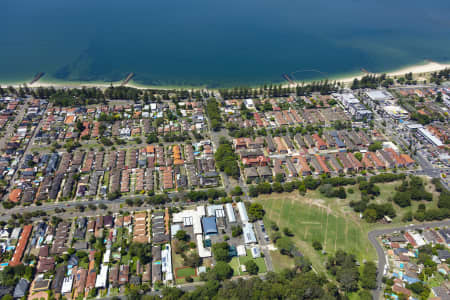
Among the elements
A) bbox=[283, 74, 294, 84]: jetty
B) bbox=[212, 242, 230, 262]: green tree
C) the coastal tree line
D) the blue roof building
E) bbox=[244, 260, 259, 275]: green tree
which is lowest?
bbox=[244, 260, 259, 275]: green tree

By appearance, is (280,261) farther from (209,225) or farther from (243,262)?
(209,225)

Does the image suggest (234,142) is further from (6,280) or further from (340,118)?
(6,280)

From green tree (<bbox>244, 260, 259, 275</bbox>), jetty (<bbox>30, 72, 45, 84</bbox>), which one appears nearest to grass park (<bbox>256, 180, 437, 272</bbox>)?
green tree (<bbox>244, 260, 259, 275</bbox>)

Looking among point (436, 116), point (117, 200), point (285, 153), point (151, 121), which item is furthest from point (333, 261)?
point (436, 116)

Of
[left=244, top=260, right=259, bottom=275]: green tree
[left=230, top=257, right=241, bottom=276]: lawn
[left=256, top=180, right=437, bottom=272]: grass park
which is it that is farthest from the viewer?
[left=256, top=180, right=437, bottom=272]: grass park

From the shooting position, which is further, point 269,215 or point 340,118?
point 340,118

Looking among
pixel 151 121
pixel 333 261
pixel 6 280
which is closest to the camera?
pixel 6 280

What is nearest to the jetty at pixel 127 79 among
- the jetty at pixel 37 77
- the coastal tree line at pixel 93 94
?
the coastal tree line at pixel 93 94

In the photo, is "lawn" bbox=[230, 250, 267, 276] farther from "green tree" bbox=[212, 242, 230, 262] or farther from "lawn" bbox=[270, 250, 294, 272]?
"lawn" bbox=[270, 250, 294, 272]

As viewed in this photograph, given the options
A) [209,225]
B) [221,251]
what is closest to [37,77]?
[209,225]
